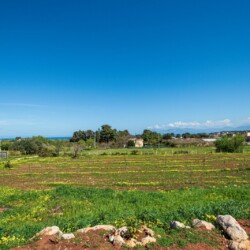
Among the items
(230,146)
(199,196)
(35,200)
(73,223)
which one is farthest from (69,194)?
(230,146)

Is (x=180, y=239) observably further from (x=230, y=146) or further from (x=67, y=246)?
(x=230, y=146)

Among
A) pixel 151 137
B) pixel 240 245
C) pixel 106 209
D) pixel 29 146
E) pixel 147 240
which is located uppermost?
pixel 151 137

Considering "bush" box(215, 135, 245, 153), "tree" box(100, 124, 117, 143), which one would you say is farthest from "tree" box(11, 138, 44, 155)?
"bush" box(215, 135, 245, 153)

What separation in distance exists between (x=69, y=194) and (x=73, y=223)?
6173 mm

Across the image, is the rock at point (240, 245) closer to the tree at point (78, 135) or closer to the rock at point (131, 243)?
the rock at point (131, 243)

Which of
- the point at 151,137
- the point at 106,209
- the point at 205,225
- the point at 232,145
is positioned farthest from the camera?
the point at 151,137

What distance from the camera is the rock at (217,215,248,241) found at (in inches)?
240

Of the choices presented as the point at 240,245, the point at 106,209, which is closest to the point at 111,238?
the point at 240,245

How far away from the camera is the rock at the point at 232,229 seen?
610 cm

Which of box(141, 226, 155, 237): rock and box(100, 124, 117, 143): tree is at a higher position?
box(100, 124, 117, 143): tree

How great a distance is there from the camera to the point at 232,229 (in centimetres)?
631

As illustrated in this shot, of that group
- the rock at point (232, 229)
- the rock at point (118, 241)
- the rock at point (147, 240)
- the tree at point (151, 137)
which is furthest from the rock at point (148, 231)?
the tree at point (151, 137)

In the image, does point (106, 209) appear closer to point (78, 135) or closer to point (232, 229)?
point (232, 229)

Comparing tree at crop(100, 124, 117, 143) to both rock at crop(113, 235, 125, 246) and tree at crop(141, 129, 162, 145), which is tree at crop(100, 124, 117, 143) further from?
rock at crop(113, 235, 125, 246)
